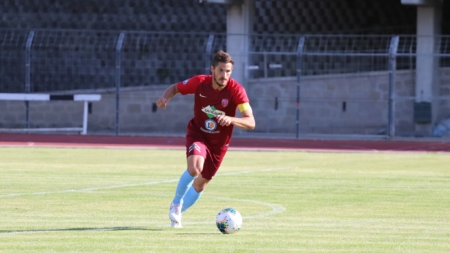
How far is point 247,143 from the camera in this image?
26.3m

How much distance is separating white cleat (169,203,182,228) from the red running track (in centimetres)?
1438

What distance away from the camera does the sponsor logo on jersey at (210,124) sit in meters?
10.1

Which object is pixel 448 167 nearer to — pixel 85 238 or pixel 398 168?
pixel 398 168

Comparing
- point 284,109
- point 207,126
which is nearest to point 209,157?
point 207,126

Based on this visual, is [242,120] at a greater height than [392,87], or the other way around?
[392,87]

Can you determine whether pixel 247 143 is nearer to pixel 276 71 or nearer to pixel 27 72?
pixel 276 71

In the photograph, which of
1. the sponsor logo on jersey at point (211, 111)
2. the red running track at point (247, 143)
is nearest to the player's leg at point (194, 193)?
the sponsor logo on jersey at point (211, 111)

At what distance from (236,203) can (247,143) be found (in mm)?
13755

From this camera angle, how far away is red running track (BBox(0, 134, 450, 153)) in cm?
2466

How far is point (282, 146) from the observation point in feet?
83.3

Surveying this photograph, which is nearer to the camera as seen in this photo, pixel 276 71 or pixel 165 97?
pixel 165 97

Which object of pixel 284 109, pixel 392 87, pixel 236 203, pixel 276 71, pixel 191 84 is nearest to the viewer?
pixel 191 84

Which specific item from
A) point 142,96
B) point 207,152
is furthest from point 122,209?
point 142,96

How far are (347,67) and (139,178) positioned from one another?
48.3 feet
